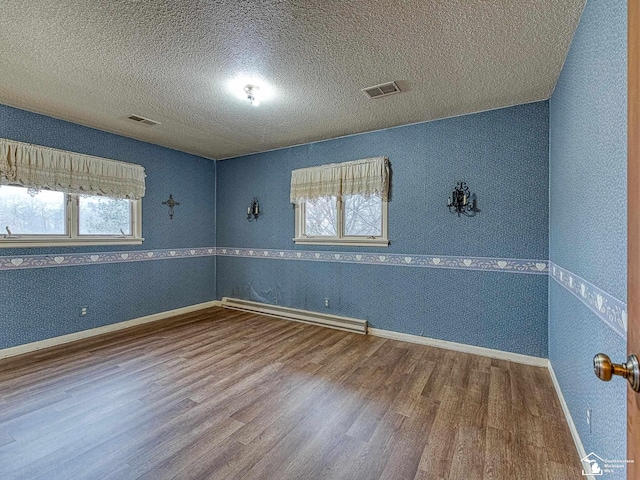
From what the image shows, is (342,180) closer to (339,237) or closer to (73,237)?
(339,237)

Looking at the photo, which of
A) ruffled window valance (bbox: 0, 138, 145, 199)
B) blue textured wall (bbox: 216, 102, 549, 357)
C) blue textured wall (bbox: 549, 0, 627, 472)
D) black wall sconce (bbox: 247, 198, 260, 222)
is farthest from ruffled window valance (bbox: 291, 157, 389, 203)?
ruffled window valance (bbox: 0, 138, 145, 199)

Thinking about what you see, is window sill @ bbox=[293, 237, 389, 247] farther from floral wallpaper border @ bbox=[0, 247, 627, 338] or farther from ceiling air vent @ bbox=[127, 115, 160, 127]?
ceiling air vent @ bbox=[127, 115, 160, 127]

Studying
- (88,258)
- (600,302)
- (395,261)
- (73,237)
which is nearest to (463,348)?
(395,261)

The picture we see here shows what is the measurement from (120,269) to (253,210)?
6.62 feet

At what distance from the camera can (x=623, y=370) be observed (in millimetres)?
632

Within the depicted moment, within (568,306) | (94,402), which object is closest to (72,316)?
(94,402)

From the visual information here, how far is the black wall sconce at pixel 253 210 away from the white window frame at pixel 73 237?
1.55 meters

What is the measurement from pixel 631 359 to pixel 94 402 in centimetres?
297

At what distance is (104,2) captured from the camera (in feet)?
5.43

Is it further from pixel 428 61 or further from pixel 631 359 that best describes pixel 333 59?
pixel 631 359

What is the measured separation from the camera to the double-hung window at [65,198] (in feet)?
9.98

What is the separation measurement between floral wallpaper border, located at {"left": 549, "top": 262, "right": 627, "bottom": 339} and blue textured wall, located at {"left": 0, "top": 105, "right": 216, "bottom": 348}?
4.72 metres

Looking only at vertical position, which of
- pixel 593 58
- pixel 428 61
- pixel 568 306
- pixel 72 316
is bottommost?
pixel 72 316

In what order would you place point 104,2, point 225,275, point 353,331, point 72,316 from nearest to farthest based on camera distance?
1. point 104,2
2. point 72,316
3. point 353,331
4. point 225,275
